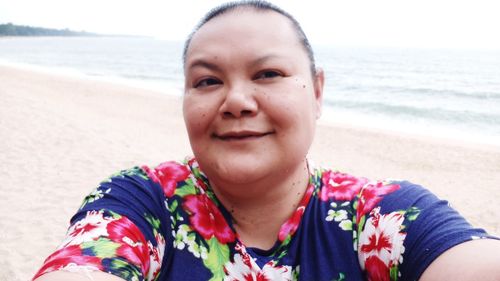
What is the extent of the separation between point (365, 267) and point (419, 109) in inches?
849

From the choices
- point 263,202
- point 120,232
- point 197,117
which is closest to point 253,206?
point 263,202

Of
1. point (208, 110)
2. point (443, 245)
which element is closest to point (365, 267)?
point (443, 245)

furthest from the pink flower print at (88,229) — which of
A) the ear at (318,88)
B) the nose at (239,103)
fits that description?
the ear at (318,88)

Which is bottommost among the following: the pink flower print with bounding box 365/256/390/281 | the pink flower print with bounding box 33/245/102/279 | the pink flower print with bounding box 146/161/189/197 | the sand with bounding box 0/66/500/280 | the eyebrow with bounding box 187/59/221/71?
the sand with bounding box 0/66/500/280

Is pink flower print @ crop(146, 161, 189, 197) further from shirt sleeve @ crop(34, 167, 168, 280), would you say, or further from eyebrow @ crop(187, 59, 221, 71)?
eyebrow @ crop(187, 59, 221, 71)

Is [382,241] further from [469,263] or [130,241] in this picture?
[130,241]

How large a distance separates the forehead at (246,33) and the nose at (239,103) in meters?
0.15

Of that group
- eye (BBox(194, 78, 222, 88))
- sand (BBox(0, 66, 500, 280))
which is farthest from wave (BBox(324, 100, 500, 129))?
eye (BBox(194, 78, 222, 88))

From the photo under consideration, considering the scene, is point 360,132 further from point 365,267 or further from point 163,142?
point 365,267

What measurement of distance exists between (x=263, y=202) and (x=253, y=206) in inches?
1.6

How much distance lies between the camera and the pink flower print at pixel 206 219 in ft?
4.73

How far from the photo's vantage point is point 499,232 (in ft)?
22.1

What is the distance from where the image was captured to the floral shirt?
1.26 m

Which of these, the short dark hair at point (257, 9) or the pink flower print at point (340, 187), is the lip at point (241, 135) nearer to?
the pink flower print at point (340, 187)
